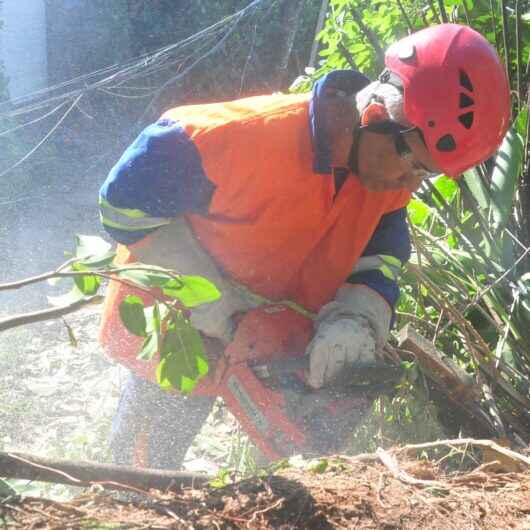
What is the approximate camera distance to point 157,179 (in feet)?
8.00

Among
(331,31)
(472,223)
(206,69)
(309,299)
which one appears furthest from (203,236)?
(206,69)

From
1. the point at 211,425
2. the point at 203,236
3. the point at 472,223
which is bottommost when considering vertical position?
the point at 211,425

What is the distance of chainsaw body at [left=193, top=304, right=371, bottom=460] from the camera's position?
7.84ft

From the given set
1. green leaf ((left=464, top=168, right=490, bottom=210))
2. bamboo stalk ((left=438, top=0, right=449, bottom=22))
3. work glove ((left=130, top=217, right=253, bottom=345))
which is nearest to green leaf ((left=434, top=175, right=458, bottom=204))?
green leaf ((left=464, top=168, right=490, bottom=210))

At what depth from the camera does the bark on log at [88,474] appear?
148 cm

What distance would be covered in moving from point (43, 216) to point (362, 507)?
664 cm

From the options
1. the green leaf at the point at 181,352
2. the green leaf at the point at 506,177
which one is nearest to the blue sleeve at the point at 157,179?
the green leaf at the point at 181,352

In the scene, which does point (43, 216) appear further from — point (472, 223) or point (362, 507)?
point (362, 507)

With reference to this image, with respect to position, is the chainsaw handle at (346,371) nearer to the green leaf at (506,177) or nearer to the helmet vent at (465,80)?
the helmet vent at (465,80)

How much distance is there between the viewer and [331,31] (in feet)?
17.0

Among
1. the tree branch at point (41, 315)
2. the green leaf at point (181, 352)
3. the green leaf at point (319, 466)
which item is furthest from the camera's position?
the green leaf at point (319, 466)

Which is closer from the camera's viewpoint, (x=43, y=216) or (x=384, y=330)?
(x=384, y=330)

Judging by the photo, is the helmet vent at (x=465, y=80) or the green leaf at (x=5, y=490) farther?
the helmet vent at (x=465, y=80)

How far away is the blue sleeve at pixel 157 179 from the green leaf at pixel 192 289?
0.96 m
